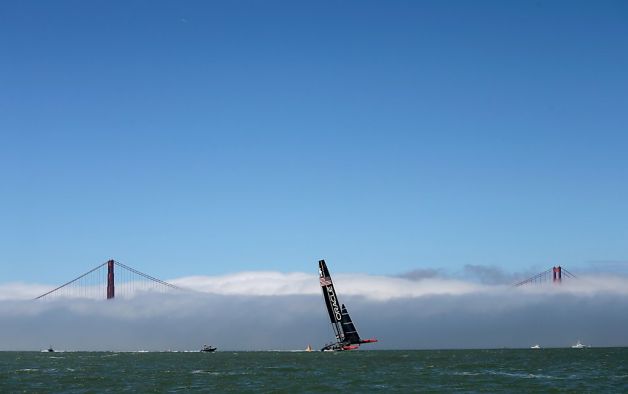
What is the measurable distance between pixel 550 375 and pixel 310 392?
3769cm

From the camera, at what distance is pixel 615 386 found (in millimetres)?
84938

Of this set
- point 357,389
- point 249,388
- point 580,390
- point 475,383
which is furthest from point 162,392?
point 580,390

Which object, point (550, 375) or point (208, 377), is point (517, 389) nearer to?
point (550, 375)

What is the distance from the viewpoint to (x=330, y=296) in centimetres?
18300

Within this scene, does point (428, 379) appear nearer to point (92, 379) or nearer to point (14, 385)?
Answer: point (92, 379)

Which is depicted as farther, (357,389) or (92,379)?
(92,379)

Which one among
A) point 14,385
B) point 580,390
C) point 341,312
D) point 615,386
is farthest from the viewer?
point 341,312

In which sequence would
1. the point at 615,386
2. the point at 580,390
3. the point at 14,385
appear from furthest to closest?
the point at 14,385 < the point at 615,386 < the point at 580,390

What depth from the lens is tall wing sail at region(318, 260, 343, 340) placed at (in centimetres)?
18150

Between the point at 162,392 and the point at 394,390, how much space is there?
22.0 meters

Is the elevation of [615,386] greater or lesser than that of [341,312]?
lesser

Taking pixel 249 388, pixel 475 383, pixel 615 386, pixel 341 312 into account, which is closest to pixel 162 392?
pixel 249 388

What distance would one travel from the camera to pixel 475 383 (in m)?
89.3

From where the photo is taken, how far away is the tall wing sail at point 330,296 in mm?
181500
